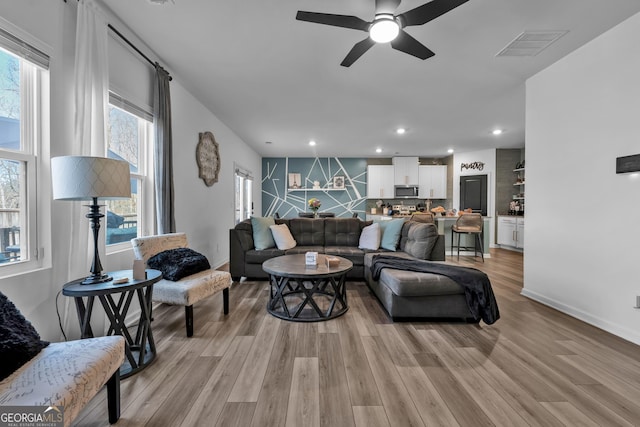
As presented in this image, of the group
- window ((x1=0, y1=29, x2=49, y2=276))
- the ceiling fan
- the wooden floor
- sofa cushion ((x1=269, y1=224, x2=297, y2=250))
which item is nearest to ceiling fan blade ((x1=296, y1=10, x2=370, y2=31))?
the ceiling fan

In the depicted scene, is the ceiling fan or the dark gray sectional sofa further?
the dark gray sectional sofa

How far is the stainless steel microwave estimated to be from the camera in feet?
26.7

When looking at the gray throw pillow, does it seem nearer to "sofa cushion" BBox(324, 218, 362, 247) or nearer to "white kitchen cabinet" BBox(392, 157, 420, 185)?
"sofa cushion" BBox(324, 218, 362, 247)

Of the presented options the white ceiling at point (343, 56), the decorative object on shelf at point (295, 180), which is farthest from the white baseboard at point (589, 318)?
the decorative object on shelf at point (295, 180)

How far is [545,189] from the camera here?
315cm

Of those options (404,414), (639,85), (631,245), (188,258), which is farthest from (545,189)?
(188,258)

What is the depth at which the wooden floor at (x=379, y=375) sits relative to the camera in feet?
4.75

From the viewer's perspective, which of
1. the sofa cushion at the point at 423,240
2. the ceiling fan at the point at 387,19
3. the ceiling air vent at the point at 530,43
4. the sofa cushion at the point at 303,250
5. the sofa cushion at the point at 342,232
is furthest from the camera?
the sofa cushion at the point at 342,232

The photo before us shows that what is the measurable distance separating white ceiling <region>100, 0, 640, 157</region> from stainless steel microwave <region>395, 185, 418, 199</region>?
2.83 metres

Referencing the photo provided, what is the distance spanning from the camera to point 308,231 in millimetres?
4641

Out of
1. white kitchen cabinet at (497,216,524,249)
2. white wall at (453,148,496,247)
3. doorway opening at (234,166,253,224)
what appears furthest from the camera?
white wall at (453,148,496,247)

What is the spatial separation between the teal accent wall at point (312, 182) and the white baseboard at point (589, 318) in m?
5.46

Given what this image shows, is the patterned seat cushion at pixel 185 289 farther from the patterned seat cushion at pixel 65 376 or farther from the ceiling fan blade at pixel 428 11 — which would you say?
the ceiling fan blade at pixel 428 11

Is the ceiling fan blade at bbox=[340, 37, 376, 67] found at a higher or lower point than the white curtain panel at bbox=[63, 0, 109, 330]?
higher
